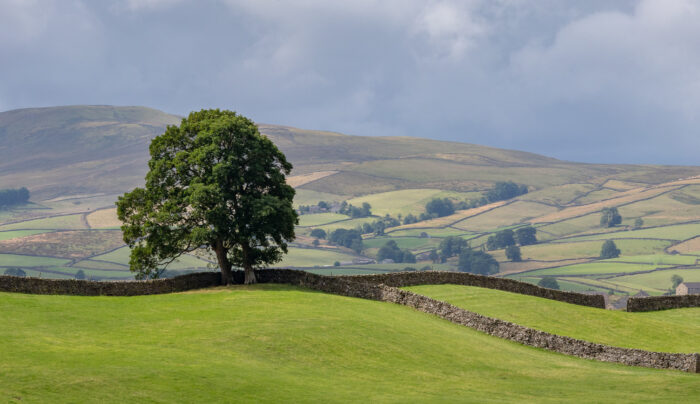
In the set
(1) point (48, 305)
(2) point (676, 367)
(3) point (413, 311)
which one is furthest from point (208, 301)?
(2) point (676, 367)

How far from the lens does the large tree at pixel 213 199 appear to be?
50.9 metres

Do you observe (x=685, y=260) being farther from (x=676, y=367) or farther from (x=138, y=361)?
(x=138, y=361)

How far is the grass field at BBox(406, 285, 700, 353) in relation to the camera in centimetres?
4666

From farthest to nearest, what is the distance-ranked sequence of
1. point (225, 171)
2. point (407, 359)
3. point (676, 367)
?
1. point (225, 171)
2. point (676, 367)
3. point (407, 359)

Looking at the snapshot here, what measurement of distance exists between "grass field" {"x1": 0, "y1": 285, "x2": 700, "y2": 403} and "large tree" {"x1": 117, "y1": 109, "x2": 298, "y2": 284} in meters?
7.27

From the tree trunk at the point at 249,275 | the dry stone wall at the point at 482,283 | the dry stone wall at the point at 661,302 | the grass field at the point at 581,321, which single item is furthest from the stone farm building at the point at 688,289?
the tree trunk at the point at 249,275

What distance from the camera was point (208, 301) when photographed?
43906mm

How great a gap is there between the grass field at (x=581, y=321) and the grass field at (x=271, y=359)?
282 inches

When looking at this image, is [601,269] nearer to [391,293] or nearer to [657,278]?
[657,278]

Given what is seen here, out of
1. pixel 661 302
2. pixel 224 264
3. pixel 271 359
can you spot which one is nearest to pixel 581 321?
pixel 661 302

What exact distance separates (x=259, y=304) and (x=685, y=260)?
17684 cm

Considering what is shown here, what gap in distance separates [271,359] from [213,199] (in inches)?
842

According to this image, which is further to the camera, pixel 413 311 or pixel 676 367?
pixel 413 311

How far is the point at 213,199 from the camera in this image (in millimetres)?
50375
